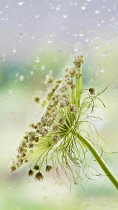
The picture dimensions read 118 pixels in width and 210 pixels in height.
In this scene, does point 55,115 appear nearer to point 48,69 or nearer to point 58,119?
point 58,119

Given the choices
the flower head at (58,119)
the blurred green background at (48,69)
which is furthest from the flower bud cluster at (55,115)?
the blurred green background at (48,69)

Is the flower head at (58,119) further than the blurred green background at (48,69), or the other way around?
the blurred green background at (48,69)

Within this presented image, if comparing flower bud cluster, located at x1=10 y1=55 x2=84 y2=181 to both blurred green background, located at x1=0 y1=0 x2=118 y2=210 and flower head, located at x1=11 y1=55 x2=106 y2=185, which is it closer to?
flower head, located at x1=11 y1=55 x2=106 y2=185

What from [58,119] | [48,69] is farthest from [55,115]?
[48,69]

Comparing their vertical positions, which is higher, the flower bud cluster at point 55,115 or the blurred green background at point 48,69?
the blurred green background at point 48,69

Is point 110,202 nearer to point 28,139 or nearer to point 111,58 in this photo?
point 111,58

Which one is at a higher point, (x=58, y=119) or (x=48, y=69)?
(x=48, y=69)

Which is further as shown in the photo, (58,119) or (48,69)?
(48,69)

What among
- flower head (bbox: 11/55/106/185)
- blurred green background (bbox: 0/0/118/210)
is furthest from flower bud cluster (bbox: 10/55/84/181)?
blurred green background (bbox: 0/0/118/210)

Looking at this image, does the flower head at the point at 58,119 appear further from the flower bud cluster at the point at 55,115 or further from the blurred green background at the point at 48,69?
the blurred green background at the point at 48,69
